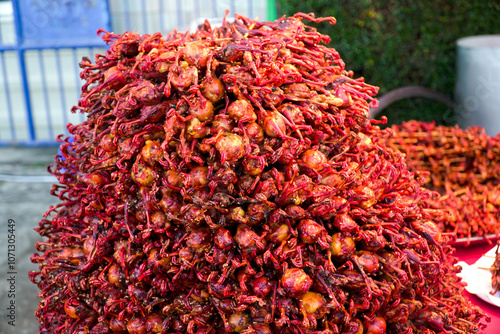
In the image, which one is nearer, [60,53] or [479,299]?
[479,299]

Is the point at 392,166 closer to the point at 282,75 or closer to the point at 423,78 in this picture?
the point at 282,75

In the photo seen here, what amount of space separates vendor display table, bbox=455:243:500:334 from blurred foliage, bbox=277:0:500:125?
231 centimetres

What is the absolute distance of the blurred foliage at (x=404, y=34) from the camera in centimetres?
342

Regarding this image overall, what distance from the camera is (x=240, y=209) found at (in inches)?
30.8

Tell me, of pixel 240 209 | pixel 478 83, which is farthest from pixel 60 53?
pixel 240 209

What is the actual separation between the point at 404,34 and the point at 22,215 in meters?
3.42

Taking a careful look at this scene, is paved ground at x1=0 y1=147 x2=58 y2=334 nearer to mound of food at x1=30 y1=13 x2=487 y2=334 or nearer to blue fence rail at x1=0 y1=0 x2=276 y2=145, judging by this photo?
blue fence rail at x1=0 y1=0 x2=276 y2=145

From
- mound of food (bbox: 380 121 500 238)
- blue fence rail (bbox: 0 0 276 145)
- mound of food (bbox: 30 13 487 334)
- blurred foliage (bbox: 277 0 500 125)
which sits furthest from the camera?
blue fence rail (bbox: 0 0 276 145)

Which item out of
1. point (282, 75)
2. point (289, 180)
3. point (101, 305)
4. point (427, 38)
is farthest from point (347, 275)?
point (427, 38)

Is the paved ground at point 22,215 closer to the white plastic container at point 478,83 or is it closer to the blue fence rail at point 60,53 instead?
the blue fence rail at point 60,53

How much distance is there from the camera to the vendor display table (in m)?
1.06

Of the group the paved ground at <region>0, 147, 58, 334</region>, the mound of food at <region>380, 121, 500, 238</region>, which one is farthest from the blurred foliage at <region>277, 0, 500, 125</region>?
the paved ground at <region>0, 147, 58, 334</region>

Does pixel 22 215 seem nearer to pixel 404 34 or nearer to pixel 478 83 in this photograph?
pixel 404 34

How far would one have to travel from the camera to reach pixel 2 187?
4.19 meters
